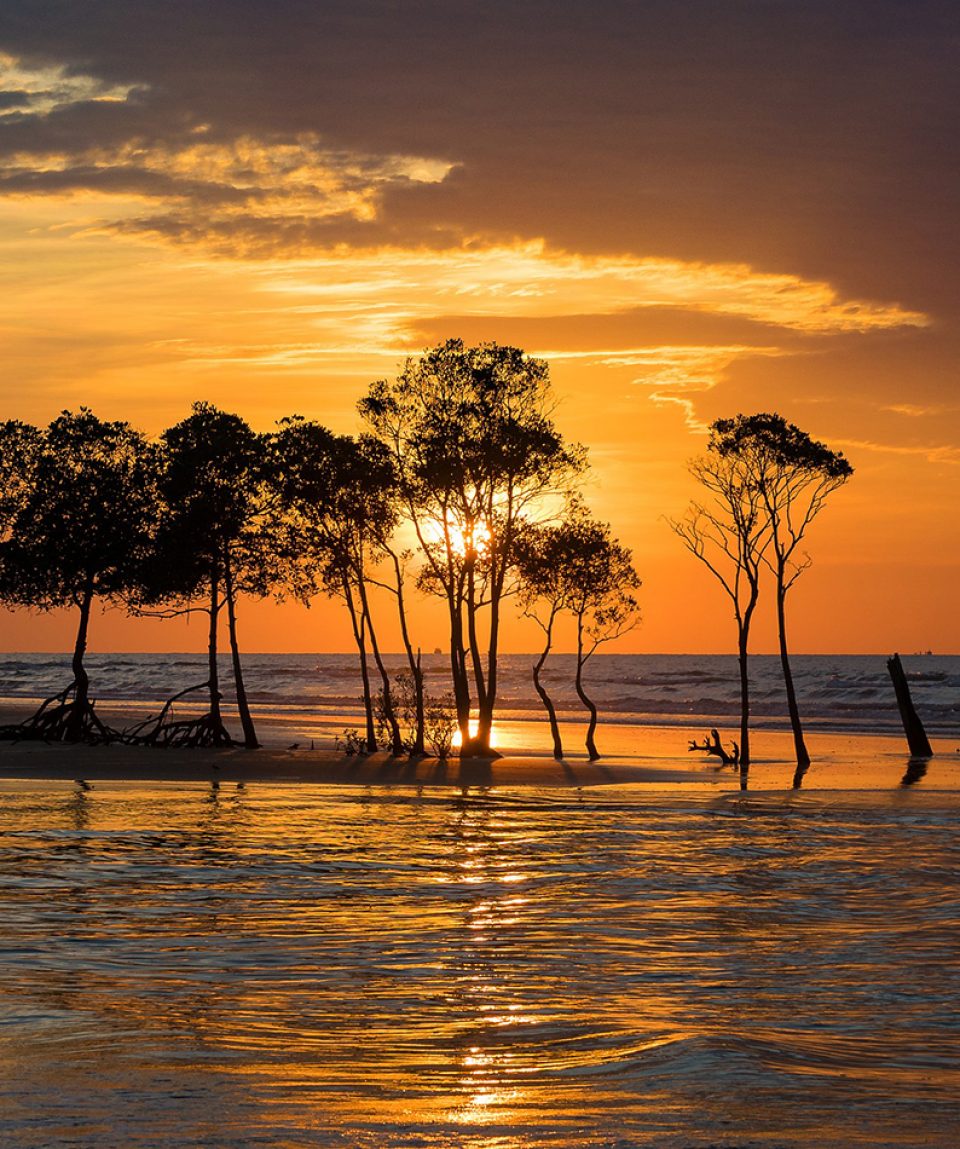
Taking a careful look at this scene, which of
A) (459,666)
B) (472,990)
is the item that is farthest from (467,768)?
(472,990)

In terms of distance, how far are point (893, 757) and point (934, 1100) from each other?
182 ft

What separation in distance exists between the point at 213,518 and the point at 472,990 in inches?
1835

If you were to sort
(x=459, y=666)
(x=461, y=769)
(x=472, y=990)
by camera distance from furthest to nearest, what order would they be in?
1. (x=459, y=666)
2. (x=461, y=769)
3. (x=472, y=990)

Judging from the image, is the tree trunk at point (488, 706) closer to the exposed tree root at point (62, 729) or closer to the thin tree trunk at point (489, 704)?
the thin tree trunk at point (489, 704)

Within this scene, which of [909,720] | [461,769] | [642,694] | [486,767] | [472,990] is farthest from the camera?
[642,694]

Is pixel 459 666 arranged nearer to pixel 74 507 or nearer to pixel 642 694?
pixel 74 507

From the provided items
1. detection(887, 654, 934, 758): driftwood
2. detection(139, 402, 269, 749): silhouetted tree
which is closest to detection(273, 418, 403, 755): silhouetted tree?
detection(139, 402, 269, 749): silhouetted tree

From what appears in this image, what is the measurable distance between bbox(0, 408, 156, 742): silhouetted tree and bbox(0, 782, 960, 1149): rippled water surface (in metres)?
34.6

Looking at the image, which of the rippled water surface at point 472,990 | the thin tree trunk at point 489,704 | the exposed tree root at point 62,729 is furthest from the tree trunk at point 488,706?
the rippled water surface at point 472,990

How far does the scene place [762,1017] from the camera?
1200 centimetres

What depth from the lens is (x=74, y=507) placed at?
5966cm

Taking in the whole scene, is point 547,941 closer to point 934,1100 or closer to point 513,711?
point 934,1100

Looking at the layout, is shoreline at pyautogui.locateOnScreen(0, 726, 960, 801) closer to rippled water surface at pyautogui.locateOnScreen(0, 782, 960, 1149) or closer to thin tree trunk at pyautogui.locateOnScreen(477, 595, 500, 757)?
thin tree trunk at pyautogui.locateOnScreen(477, 595, 500, 757)

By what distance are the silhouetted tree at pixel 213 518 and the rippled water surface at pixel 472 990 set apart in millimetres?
31965
